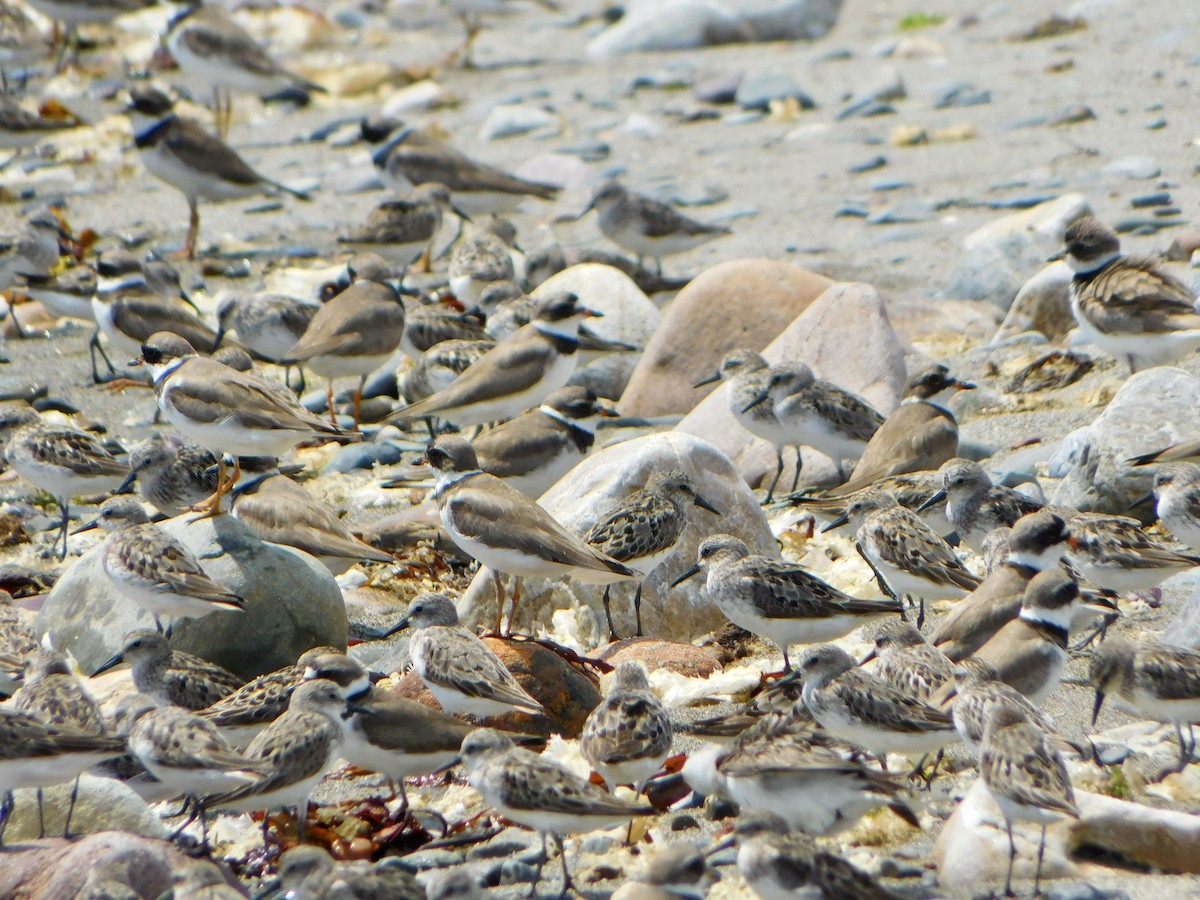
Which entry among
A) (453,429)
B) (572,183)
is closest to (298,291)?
(453,429)

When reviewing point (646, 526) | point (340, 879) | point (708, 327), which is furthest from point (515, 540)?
point (708, 327)

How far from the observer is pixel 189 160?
56.3 ft

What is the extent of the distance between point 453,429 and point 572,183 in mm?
6749

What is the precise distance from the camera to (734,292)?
1321 centimetres

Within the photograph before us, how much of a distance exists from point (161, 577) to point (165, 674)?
59 centimetres

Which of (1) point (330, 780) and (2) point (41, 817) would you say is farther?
(1) point (330, 780)

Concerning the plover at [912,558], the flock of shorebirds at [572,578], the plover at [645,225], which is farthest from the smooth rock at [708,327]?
the plover at [912,558]

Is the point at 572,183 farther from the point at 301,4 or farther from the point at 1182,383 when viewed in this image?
the point at 301,4

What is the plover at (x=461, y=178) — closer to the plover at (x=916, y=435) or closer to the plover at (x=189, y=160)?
the plover at (x=189, y=160)

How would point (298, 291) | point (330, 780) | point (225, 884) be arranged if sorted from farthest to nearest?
point (298, 291) < point (330, 780) < point (225, 884)

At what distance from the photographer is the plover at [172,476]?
A: 34.3 ft

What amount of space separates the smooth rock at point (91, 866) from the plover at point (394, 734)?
1.05 m

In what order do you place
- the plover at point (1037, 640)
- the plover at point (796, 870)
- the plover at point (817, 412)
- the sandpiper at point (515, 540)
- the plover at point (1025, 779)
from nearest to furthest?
1. the plover at point (796, 870)
2. the plover at point (1025, 779)
3. the plover at point (1037, 640)
4. the sandpiper at point (515, 540)
5. the plover at point (817, 412)

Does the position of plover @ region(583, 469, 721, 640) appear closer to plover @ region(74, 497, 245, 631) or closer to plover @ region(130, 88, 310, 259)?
plover @ region(74, 497, 245, 631)
